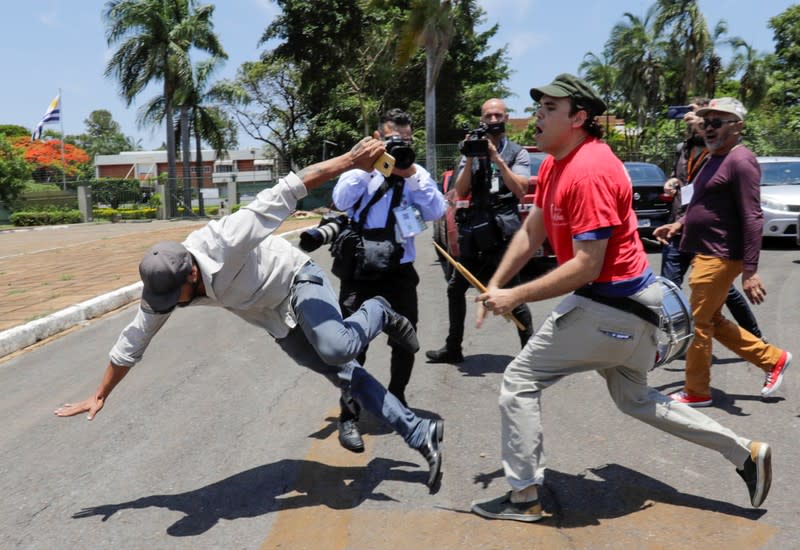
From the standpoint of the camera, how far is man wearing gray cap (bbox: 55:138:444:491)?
3.28 meters

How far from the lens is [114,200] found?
40.4 metres

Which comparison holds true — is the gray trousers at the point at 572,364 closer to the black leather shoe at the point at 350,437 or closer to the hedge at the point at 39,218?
the black leather shoe at the point at 350,437

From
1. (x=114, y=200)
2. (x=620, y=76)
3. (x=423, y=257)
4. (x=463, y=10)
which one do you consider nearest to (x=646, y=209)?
(x=423, y=257)

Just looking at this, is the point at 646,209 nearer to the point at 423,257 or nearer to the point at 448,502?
the point at 423,257

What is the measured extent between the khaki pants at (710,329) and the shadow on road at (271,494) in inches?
75.1

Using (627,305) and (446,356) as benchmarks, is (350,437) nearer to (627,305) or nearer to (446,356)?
(627,305)

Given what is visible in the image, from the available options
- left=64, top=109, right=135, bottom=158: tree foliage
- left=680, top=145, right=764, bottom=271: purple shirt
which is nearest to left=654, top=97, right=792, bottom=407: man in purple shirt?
left=680, top=145, right=764, bottom=271: purple shirt

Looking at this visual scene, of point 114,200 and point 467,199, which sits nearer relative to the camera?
point 467,199

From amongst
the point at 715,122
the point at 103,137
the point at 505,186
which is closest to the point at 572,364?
the point at 715,122

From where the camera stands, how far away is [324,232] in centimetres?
389

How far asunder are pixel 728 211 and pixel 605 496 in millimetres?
1957

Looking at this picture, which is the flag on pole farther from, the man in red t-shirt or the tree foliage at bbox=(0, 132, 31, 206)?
the man in red t-shirt

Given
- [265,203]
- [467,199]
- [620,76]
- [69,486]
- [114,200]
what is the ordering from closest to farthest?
[265,203] < [69,486] < [467,199] < [114,200] < [620,76]

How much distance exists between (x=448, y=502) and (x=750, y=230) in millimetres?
2319
